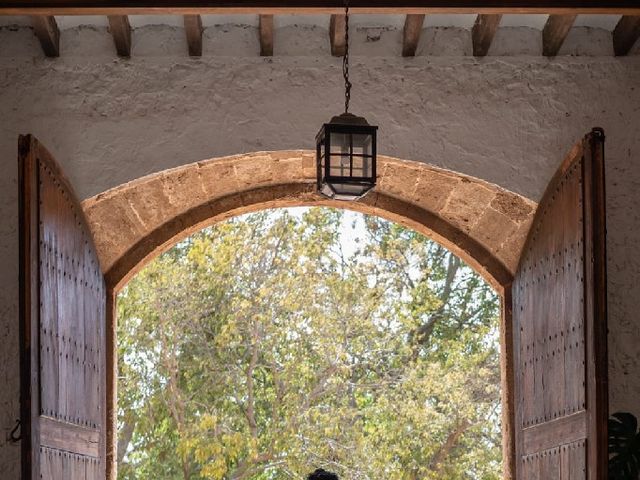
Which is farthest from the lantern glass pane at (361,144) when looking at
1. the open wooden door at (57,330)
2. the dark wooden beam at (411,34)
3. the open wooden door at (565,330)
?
the open wooden door at (57,330)

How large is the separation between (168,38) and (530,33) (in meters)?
1.87

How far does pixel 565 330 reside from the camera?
5.50 metres

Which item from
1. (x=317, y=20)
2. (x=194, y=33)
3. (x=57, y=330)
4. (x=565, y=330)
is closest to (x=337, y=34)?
(x=317, y=20)

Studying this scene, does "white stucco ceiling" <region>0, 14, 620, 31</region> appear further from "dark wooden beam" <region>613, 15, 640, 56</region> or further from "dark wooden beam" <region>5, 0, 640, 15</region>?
"dark wooden beam" <region>5, 0, 640, 15</region>

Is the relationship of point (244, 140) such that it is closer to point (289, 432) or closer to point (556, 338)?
point (556, 338)

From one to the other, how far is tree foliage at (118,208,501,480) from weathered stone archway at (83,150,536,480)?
6341 millimetres

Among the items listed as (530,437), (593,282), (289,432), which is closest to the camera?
(593,282)

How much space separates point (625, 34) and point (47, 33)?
288 cm

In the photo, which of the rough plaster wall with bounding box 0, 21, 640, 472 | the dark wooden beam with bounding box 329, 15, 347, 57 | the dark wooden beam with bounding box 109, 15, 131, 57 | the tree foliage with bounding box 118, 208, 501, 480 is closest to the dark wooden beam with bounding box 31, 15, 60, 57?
the rough plaster wall with bounding box 0, 21, 640, 472

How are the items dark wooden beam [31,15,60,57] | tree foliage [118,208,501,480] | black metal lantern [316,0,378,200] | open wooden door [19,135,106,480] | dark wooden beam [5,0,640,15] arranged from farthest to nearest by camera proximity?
tree foliage [118,208,501,480] < dark wooden beam [31,15,60,57] < dark wooden beam [5,0,640,15] < black metal lantern [316,0,378,200] < open wooden door [19,135,106,480]

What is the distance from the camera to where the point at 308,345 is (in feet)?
44.7

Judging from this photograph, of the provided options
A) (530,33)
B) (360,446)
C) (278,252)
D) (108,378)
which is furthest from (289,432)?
(530,33)

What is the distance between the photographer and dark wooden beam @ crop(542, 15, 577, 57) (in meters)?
6.11

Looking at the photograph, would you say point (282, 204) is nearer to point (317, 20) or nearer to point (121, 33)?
point (317, 20)
